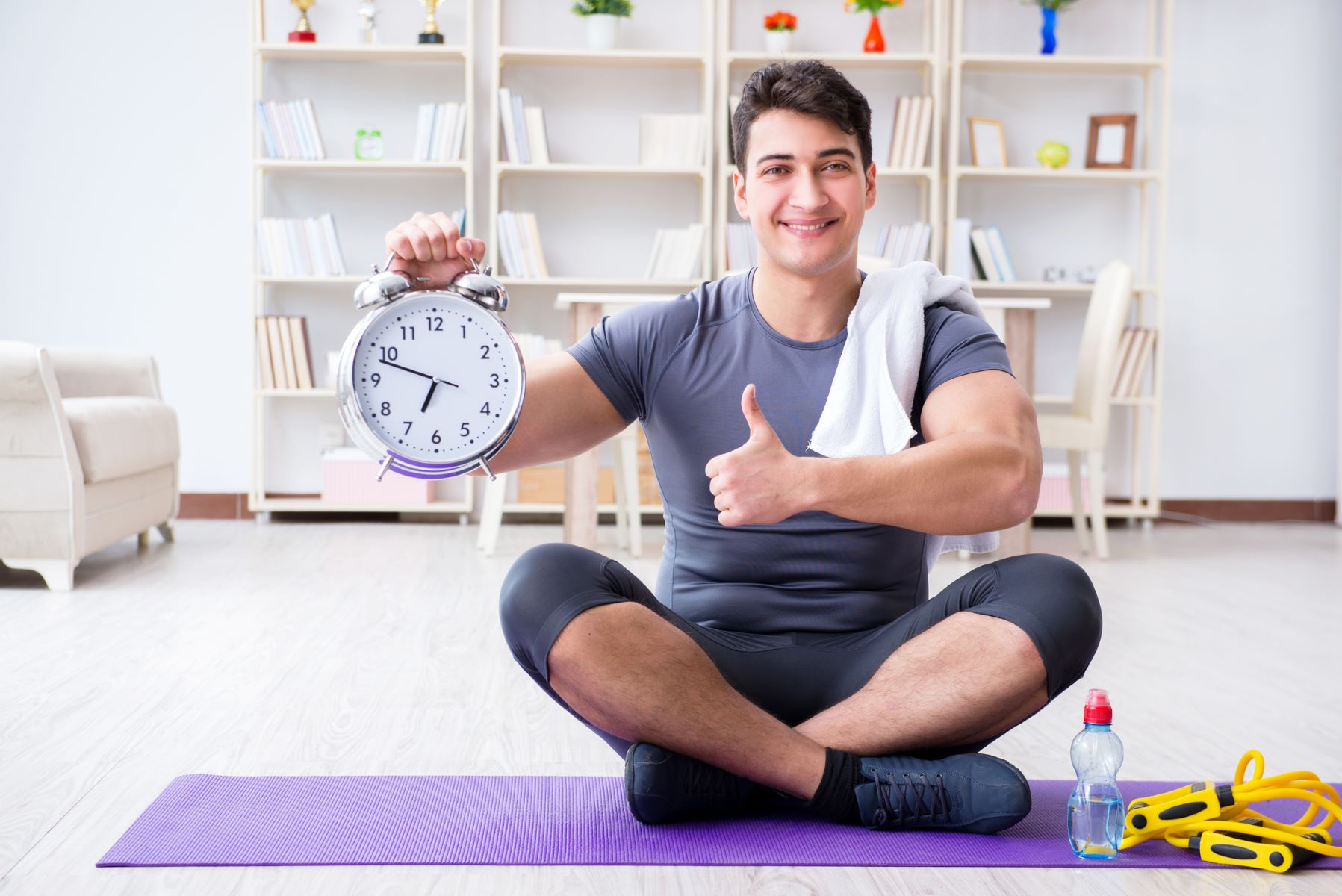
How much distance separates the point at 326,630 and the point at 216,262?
2651mm

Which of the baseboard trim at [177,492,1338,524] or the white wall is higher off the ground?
the white wall

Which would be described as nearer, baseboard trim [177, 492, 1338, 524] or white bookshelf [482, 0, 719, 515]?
white bookshelf [482, 0, 719, 515]

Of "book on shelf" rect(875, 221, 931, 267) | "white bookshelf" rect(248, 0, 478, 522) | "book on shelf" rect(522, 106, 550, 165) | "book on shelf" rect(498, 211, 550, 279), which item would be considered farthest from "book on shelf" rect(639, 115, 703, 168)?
"book on shelf" rect(875, 221, 931, 267)

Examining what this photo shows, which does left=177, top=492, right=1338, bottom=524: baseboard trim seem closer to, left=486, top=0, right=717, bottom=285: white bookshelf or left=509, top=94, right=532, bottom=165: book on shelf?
left=486, top=0, right=717, bottom=285: white bookshelf

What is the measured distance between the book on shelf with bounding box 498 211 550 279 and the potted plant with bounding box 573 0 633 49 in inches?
28.3

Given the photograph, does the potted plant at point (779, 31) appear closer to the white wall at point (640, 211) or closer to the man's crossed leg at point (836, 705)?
the white wall at point (640, 211)

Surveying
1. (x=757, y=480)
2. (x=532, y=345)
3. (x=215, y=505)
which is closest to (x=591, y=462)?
(x=532, y=345)

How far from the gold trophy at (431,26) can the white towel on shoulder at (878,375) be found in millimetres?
3452

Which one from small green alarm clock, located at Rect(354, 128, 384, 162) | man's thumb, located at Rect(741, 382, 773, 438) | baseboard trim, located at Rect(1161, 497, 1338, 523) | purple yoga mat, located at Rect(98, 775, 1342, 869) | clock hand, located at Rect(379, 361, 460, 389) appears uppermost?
small green alarm clock, located at Rect(354, 128, 384, 162)

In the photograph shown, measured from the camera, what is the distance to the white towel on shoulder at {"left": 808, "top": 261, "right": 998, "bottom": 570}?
1577mm

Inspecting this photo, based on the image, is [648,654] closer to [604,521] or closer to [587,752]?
[587,752]

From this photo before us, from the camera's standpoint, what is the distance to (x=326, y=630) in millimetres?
2740

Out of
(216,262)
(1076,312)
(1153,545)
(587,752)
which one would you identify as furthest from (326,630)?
(1076,312)

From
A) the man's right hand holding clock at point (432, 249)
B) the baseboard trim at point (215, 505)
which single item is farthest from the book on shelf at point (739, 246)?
the man's right hand holding clock at point (432, 249)
